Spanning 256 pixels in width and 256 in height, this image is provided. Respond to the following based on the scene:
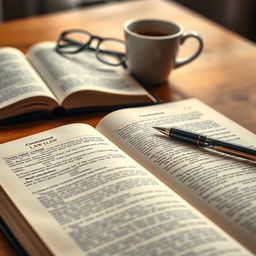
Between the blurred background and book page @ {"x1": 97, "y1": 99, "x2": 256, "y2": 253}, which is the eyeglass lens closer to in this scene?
book page @ {"x1": 97, "y1": 99, "x2": 256, "y2": 253}

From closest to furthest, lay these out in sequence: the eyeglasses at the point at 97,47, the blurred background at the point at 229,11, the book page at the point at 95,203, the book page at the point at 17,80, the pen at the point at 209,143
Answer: the book page at the point at 95,203, the pen at the point at 209,143, the book page at the point at 17,80, the eyeglasses at the point at 97,47, the blurred background at the point at 229,11

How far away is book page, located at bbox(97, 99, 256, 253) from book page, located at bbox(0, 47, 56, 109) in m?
0.14

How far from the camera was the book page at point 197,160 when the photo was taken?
67 cm

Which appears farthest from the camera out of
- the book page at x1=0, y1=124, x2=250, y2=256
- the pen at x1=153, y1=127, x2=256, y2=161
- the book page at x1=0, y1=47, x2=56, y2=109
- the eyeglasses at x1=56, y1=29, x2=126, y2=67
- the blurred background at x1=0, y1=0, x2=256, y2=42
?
the blurred background at x1=0, y1=0, x2=256, y2=42

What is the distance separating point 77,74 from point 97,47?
13 cm

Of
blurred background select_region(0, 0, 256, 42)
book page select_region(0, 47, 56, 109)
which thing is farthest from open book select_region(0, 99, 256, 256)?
blurred background select_region(0, 0, 256, 42)

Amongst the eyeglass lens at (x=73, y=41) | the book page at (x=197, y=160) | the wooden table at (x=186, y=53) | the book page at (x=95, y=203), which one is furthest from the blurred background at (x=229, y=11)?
the book page at (x=95, y=203)

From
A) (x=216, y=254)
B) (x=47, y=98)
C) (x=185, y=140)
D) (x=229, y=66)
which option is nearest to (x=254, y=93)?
(x=229, y=66)

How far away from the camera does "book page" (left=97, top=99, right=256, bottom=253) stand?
67cm

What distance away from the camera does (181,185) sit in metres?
0.72

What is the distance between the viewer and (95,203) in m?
0.67

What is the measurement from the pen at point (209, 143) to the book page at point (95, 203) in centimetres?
10

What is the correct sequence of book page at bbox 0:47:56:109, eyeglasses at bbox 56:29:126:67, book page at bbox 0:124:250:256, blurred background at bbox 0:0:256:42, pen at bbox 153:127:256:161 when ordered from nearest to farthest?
book page at bbox 0:124:250:256 < pen at bbox 153:127:256:161 < book page at bbox 0:47:56:109 < eyeglasses at bbox 56:29:126:67 < blurred background at bbox 0:0:256:42

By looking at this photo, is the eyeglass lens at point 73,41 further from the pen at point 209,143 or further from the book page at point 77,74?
the pen at point 209,143
